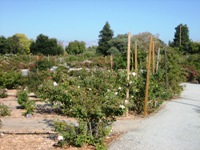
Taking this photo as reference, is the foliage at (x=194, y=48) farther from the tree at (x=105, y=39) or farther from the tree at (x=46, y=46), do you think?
the tree at (x=46, y=46)

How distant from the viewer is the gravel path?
232 inches

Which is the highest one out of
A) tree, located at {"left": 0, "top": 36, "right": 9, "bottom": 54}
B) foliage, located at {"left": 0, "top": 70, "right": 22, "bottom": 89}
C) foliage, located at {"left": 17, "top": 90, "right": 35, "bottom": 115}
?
tree, located at {"left": 0, "top": 36, "right": 9, "bottom": 54}

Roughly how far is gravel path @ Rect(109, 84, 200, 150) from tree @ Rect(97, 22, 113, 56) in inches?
1702

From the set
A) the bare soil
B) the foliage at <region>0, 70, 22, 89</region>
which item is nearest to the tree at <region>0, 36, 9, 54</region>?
the foliage at <region>0, 70, 22, 89</region>

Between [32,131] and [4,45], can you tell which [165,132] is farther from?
[4,45]

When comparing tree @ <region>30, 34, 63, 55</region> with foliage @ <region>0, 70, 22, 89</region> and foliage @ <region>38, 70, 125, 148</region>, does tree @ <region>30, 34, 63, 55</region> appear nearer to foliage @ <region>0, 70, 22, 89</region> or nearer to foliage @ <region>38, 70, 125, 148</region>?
foliage @ <region>0, 70, 22, 89</region>

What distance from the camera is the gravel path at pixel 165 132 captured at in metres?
5.89

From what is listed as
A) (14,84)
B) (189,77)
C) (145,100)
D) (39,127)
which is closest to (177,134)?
(145,100)

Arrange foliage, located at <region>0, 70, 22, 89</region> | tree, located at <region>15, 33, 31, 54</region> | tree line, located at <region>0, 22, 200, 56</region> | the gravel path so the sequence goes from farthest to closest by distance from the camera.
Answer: tree, located at <region>15, 33, 31, 54</region>, tree line, located at <region>0, 22, 200, 56</region>, foliage, located at <region>0, 70, 22, 89</region>, the gravel path

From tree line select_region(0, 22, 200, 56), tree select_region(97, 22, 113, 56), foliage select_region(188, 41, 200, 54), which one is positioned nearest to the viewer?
foliage select_region(188, 41, 200, 54)

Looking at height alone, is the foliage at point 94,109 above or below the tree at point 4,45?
below

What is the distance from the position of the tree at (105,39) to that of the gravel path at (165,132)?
142 ft

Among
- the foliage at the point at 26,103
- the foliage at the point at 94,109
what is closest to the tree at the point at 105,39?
the foliage at the point at 26,103

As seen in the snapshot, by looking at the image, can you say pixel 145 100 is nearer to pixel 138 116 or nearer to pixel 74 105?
pixel 138 116
